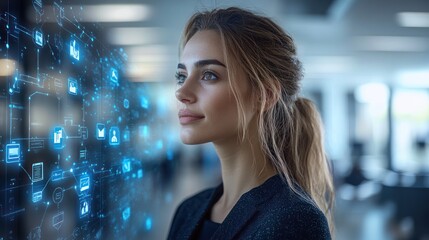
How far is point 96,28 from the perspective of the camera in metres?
1.00

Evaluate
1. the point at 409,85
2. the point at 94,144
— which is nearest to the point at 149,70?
the point at 94,144

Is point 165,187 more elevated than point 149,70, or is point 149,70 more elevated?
point 149,70

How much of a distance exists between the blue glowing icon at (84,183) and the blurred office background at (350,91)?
40 centimetres

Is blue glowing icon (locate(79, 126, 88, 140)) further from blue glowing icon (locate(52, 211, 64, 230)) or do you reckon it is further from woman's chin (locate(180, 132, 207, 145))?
woman's chin (locate(180, 132, 207, 145))

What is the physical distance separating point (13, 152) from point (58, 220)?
231 mm

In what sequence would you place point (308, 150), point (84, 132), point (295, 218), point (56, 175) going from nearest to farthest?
point (56, 175), point (84, 132), point (295, 218), point (308, 150)

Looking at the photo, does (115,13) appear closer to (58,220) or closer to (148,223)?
(58,220)

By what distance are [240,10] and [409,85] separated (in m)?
3.50

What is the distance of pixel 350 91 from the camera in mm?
5602

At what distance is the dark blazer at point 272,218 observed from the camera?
0.98m

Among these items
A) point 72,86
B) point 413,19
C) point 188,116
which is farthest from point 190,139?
point 413,19

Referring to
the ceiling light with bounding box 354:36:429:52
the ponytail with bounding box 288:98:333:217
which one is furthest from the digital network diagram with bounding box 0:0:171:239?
the ceiling light with bounding box 354:36:429:52

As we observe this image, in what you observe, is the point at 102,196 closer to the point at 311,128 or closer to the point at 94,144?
the point at 94,144

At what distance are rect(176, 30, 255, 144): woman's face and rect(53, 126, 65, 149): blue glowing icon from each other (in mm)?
413
